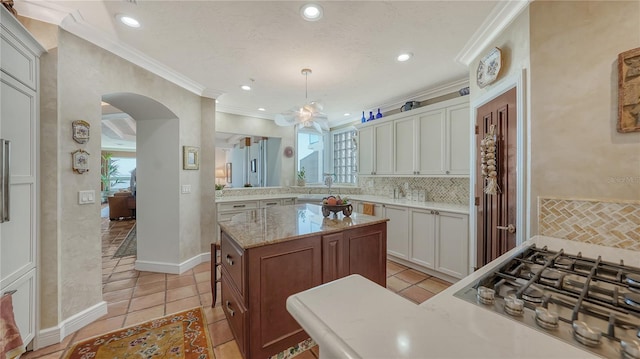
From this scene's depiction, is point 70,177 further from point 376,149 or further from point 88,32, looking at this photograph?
point 376,149

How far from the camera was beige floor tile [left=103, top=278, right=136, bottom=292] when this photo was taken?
2802 mm

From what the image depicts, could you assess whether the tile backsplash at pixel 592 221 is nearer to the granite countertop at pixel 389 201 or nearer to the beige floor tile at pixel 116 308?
the granite countertop at pixel 389 201

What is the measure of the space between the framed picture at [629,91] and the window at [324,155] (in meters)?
4.15

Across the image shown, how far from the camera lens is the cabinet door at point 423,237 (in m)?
3.02

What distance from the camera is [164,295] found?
2650 millimetres

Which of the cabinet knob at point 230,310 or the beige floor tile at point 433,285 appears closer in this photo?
the cabinet knob at point 230,310

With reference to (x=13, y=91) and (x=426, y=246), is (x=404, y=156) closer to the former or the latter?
(x=426, y=246)

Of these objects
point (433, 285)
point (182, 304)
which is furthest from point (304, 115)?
point (433, 285)

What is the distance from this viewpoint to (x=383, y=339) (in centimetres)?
49

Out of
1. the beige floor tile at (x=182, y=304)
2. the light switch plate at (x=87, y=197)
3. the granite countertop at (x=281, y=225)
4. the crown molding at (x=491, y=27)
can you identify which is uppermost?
the crown molding at (x=491, y=27)

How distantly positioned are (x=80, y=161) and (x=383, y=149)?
147 inches

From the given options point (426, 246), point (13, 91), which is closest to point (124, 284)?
point (13, 91)

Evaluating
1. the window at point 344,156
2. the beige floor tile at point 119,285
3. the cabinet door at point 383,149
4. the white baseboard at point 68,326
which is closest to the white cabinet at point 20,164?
the white baseboard at point 68,326

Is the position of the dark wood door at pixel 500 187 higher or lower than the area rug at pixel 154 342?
higher
